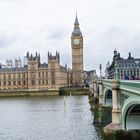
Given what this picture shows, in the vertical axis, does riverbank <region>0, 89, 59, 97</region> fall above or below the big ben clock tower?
below

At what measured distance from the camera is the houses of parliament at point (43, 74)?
473 feet

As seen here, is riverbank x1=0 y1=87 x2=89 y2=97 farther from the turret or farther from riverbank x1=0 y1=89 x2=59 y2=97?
the turret

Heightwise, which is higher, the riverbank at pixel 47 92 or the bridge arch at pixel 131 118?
the bridge arch at pixel 131 118

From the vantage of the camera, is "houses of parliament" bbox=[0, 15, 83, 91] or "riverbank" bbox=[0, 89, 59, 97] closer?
"riverbank" bbox=[0, 89, 59, 97]

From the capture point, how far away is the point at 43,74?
14575cm

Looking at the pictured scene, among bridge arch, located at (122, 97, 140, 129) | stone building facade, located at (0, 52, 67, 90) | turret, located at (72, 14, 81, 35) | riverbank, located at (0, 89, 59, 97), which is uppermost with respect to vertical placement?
turret, located at (72, 14, 81, 35)

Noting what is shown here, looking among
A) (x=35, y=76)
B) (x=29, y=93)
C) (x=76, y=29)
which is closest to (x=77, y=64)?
(x=76, y=29)

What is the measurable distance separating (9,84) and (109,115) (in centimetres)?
10982

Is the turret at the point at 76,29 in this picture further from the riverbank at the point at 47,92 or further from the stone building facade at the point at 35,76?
the riverbank at the point at 47,92

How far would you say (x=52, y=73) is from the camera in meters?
144

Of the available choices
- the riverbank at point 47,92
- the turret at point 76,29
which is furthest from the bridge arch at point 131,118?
the turret at point 76,29

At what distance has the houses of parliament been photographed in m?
144

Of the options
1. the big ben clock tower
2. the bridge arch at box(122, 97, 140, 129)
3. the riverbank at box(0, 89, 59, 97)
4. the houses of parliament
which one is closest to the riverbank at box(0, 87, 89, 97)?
the riverbank at box(0, 89, 59, 97)

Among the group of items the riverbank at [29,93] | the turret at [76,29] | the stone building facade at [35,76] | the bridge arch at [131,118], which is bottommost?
the riverbank at [29,93]
